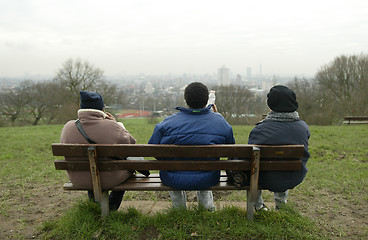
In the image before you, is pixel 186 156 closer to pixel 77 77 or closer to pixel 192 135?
pixel 192 135

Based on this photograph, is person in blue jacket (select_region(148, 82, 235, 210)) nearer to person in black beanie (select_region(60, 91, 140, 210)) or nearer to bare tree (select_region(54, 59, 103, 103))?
person in black beanie (select_region(60, 91, 140, 210))

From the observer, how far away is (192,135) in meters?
3.15

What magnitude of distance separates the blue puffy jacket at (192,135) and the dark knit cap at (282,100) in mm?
603

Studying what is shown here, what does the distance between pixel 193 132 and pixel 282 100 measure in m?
1.07

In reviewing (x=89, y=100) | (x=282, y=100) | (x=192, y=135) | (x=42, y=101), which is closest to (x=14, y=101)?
(x=42, y=101)

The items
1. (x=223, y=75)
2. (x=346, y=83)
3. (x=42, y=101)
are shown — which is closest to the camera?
(x=346, y=83)

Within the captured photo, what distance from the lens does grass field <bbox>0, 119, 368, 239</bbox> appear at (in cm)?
309

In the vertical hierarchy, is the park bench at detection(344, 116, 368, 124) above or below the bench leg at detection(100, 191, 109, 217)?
below

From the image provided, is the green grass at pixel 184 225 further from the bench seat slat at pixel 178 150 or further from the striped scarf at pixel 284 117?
the striped scarf at pixel 284 117

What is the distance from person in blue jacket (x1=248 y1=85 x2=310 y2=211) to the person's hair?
70cm

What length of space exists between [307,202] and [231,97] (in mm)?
38435

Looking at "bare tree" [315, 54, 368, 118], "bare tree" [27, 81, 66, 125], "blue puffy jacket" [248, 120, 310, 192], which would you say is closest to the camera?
"blue puffy jacket" [248, 120, 310, 192]

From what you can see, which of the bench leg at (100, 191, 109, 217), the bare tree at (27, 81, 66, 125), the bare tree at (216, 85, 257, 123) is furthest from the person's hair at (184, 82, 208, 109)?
the bare tree at (216, 85, 257, 123)

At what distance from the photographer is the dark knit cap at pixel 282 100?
3.29 metres
